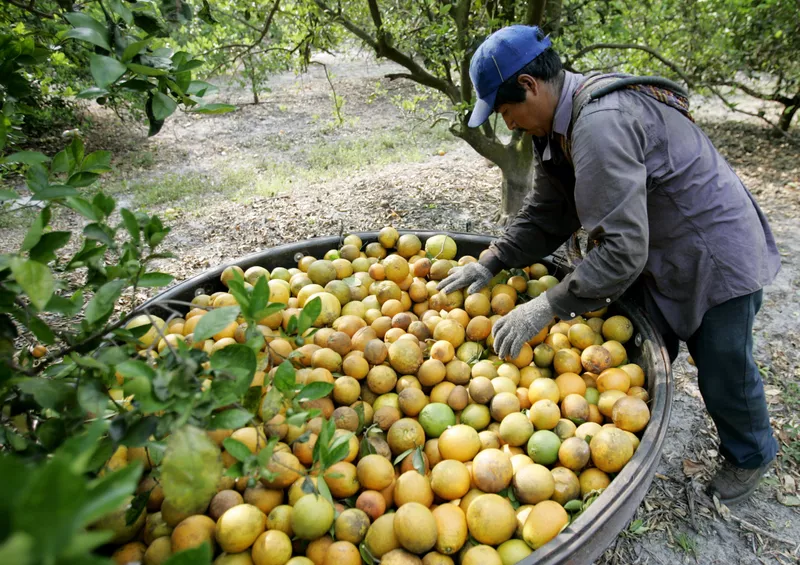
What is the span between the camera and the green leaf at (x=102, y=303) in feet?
4.06

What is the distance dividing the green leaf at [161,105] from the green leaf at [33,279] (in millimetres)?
630

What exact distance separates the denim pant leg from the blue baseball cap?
1.46 meters

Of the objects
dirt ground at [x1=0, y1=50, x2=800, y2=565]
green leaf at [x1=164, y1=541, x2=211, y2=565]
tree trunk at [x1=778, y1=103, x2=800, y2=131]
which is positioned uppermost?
green leaf at [x1=164, y1=541, x2=211, y2=565]

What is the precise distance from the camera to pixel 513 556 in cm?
173

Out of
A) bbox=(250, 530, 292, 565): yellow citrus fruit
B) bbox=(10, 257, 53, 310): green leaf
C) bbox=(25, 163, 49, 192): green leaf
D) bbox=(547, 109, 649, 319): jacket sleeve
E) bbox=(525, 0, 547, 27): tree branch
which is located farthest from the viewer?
bbox=(525, 0, 547, 27): tree branch

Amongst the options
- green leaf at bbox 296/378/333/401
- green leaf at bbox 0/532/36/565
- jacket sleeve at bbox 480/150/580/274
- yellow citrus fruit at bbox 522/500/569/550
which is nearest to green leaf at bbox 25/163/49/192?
green leaf at bbox 296/378/333/401

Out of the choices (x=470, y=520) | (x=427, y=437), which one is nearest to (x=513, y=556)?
(x=470, y=520)

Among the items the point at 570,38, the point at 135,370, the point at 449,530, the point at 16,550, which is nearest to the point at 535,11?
the point at 570,38

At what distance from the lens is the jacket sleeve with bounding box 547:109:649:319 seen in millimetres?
2092

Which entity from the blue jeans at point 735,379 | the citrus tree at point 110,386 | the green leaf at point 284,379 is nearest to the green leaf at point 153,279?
the citrus tree at point 110,386

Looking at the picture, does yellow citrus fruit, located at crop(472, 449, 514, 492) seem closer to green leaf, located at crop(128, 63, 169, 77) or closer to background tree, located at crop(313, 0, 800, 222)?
green leaf, located at crop(128, 63, 169, 77)

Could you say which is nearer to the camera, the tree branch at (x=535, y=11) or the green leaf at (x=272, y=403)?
the green leaf at (x=272, y=403)

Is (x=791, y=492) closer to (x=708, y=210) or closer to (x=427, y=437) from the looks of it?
(x=708, y=210)

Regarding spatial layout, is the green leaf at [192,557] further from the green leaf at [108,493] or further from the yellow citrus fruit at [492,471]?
the yellow citrus fruit at [492,471]
